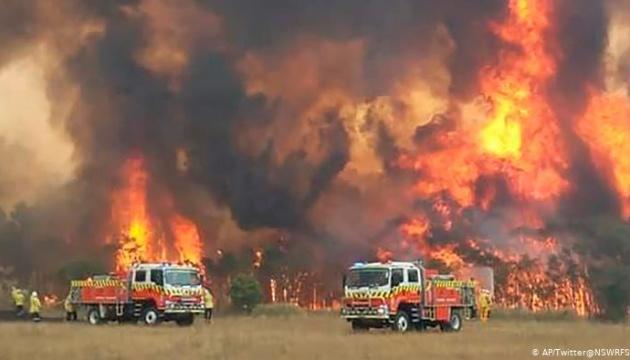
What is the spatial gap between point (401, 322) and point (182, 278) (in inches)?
426

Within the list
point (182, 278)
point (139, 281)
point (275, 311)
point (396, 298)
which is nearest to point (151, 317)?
point (139, 281)

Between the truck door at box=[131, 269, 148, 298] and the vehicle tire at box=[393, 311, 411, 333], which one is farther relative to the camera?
the truck door at box=[131, 269, 148, 298]

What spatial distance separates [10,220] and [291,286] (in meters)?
29.0

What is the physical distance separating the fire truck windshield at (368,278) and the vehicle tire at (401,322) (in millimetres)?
1266

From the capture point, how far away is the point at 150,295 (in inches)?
1731

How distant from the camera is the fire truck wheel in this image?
1816 inches

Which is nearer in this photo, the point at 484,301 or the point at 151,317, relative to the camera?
the point at 151,317

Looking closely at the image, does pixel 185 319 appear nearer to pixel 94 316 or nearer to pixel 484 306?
pixel 94 316

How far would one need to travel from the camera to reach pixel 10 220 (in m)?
93.0

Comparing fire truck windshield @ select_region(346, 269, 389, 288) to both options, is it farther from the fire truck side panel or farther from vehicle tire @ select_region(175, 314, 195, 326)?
vehicle tire @ select_region(175, 314, 195, 326)

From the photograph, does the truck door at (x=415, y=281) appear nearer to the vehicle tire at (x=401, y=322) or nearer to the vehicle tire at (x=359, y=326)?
the vehicle tire at (x=401, y=322)

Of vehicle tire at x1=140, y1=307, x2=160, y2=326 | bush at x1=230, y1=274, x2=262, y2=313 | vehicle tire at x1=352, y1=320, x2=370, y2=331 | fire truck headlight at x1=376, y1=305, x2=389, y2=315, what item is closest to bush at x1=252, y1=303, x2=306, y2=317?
bush at x1=230, y1=274, x2=262, y2=313

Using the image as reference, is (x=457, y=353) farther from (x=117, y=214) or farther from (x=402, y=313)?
(x=117, y=214)

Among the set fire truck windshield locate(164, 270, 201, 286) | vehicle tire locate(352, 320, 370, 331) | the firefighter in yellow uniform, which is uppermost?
fire truck windshield locate(164, 270, 201, 286)
